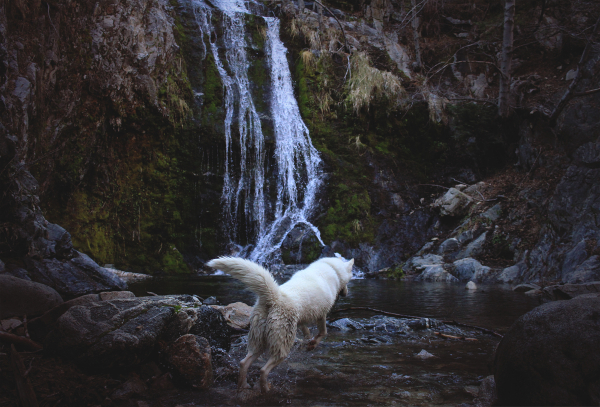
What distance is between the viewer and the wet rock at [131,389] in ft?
8.45

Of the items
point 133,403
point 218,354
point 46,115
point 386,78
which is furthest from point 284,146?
point 133,403

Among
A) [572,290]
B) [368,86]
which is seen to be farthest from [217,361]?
[368,86]

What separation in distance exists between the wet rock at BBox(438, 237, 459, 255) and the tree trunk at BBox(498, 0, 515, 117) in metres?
6.38

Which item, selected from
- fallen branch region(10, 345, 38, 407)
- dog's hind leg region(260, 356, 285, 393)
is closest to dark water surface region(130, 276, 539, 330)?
dog's hind leg region(260, 356, 285, 393)

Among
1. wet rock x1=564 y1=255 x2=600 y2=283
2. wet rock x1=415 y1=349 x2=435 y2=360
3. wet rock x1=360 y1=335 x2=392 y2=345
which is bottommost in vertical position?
wet rock x1=360 y1=335 x2=392 y2=345

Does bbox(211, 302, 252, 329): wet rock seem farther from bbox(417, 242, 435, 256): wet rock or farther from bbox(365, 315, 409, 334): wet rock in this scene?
bbox(417, 242, 435, 256): wet rock

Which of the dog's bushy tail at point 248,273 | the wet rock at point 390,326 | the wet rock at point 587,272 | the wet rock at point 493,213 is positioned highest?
the wet rock at point 493,213

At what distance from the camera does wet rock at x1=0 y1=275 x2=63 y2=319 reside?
3686 mm

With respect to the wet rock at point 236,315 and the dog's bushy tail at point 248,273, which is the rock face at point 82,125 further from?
the dog's bushy tail at point 248,273

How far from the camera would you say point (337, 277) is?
4.65m

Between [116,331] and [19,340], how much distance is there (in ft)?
2.54

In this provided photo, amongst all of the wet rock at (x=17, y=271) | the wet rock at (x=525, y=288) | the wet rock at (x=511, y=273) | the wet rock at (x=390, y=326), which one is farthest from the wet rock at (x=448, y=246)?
the wet rock at (x=17, y=271)

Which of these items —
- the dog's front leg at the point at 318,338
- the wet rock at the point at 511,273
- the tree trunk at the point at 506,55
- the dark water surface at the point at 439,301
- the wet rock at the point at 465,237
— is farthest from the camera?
the tree trunk at the point at 506,55

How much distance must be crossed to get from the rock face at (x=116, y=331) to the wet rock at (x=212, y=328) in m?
0.12
